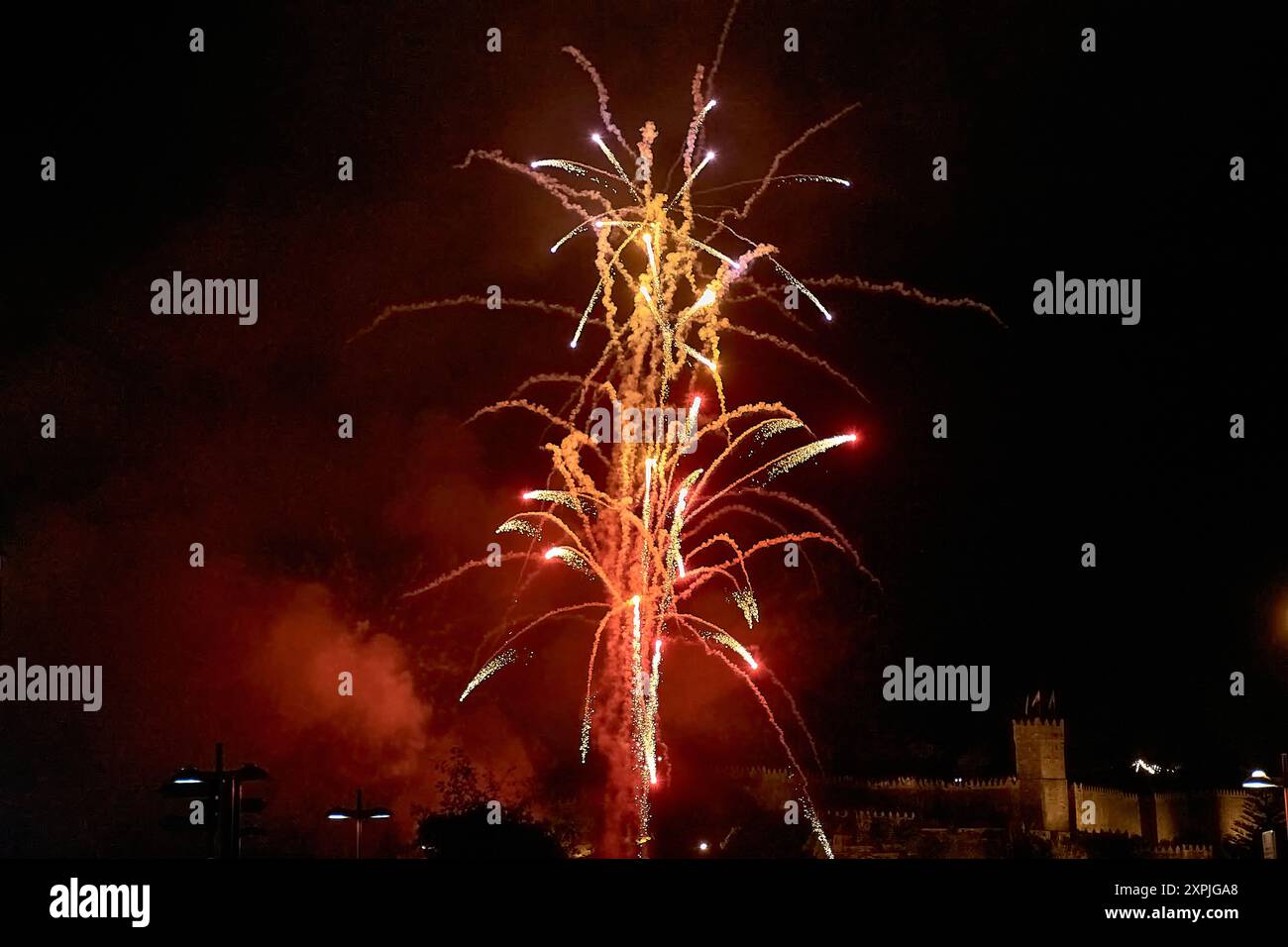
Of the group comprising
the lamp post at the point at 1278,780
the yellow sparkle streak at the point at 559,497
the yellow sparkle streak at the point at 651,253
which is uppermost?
the yellow sparkle streak at the point at 651,253

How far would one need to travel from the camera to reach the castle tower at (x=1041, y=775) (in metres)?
68.8

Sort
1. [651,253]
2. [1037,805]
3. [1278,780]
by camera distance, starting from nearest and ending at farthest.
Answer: [1278,780], [651,253], [1037,805]

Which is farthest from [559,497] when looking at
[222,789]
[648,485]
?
[222,789]

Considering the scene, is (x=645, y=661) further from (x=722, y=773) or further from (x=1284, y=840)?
(x=722, y=773)

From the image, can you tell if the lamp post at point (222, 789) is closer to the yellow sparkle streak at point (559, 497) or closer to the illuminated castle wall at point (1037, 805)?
the yellow sparkle streak at point (559, 497)

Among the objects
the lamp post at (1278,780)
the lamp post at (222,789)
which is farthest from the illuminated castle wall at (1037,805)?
the lamp post at (222,789)

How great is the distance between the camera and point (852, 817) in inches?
2623

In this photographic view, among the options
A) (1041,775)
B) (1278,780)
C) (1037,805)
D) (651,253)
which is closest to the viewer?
(1278,780)

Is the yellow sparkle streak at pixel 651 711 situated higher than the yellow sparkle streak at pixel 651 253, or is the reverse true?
the yellow sparkle streak at pixel 651 253

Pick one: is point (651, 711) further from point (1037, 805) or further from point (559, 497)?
point (1037, 805)

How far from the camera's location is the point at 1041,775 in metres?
69.4

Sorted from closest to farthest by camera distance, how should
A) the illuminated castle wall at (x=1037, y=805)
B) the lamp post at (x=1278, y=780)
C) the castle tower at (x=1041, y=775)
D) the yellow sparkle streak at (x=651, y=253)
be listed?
1. the lamp post at (x=1278, y=780)
2. the yellow sparkle streak at (x=651, y=253)
3. the illuminated castle wall at (x=1037, y=805)
4. the castle tower at (x=1041, y=775)
